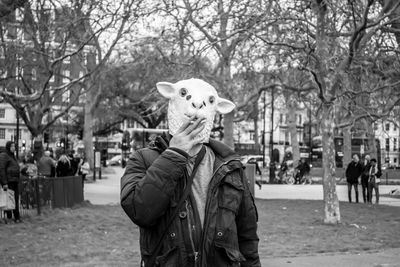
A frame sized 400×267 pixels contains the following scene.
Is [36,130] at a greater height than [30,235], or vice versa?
[36,130]

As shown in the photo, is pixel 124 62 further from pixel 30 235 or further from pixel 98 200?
pixel 30 235

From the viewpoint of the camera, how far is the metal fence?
14219 millimetres

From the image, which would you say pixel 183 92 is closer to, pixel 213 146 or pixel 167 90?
pixel 167 90

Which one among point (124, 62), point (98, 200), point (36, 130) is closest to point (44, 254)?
point (98, 200)

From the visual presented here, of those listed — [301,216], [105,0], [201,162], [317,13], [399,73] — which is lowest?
[301,216]

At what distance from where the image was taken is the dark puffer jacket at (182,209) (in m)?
2.63

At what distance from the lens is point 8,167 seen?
42.3 feet

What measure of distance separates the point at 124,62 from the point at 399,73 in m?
17.0

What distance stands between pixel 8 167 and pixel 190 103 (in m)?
10.9

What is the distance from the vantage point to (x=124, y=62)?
98.9ft

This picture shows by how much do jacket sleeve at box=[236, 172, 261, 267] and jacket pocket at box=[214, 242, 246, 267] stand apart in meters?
0.19

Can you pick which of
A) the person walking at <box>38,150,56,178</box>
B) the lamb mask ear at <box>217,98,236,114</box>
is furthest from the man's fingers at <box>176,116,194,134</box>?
the person walking at <box>38,150,56,178</box>

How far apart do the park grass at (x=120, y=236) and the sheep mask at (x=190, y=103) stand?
5787mm

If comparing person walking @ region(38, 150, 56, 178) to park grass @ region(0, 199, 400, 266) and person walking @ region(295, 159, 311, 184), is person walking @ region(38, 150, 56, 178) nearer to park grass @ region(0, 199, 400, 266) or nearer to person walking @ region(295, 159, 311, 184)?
park grass @ region(0, 199, 400, 266)
